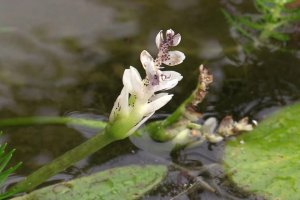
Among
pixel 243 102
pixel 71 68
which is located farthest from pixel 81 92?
pixel 243 102

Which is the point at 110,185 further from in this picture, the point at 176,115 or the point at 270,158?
the point at 270,158

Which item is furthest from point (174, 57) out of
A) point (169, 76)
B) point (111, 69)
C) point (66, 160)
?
point (111, 69)

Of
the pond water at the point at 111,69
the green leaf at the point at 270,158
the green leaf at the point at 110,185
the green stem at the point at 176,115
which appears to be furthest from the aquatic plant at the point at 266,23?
the green leaf at the point at 110,185

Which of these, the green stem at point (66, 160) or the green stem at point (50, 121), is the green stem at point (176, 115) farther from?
the green stem at point (66, 160)

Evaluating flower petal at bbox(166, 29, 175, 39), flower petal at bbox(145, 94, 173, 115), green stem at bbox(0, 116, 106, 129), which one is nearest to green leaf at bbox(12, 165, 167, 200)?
green stem at bbox(0, 116, 106, 129)

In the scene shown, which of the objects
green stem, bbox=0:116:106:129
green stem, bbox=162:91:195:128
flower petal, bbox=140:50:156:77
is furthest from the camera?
green stem, bbox=0:116:106:129

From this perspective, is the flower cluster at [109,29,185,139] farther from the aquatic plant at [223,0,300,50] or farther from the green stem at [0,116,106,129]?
the aquatic plant at [223,0,300,50]

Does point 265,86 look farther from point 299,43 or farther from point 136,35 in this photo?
point 136,35
